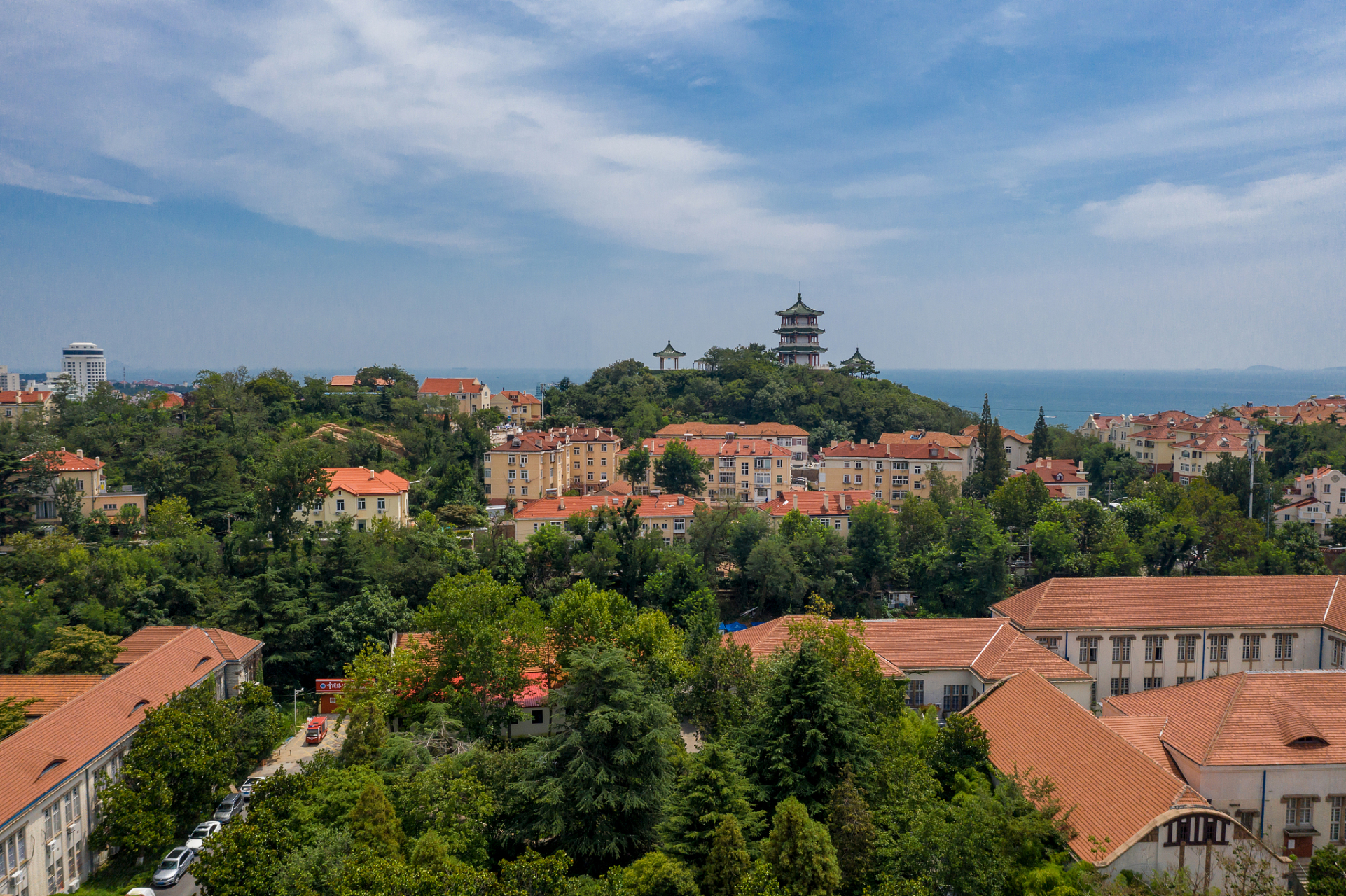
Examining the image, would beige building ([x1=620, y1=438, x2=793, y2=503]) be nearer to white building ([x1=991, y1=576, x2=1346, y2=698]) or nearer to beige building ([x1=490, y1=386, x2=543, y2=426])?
beige building ([x1=490, y1=386, x2=543, y2=426])

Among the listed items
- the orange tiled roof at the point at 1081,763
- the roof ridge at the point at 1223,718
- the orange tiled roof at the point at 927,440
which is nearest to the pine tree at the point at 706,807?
the orange tiled roof at the point at 1081,763

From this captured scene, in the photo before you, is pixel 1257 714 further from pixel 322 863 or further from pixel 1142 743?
pixel 322 863

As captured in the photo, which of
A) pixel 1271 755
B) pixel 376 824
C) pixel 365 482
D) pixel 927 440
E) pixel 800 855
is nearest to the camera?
pixel 800 855

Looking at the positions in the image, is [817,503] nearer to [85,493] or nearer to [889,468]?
[889,468]

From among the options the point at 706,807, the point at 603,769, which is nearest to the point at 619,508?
the point at 603,769

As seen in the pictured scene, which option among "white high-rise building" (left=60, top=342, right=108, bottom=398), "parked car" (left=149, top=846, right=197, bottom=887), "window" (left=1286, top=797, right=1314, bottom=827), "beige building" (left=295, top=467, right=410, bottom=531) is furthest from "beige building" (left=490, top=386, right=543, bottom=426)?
"white high-rise building" (left=60, top=342, right=108, bottom=398)

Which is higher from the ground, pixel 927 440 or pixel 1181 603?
pixel 927 440
